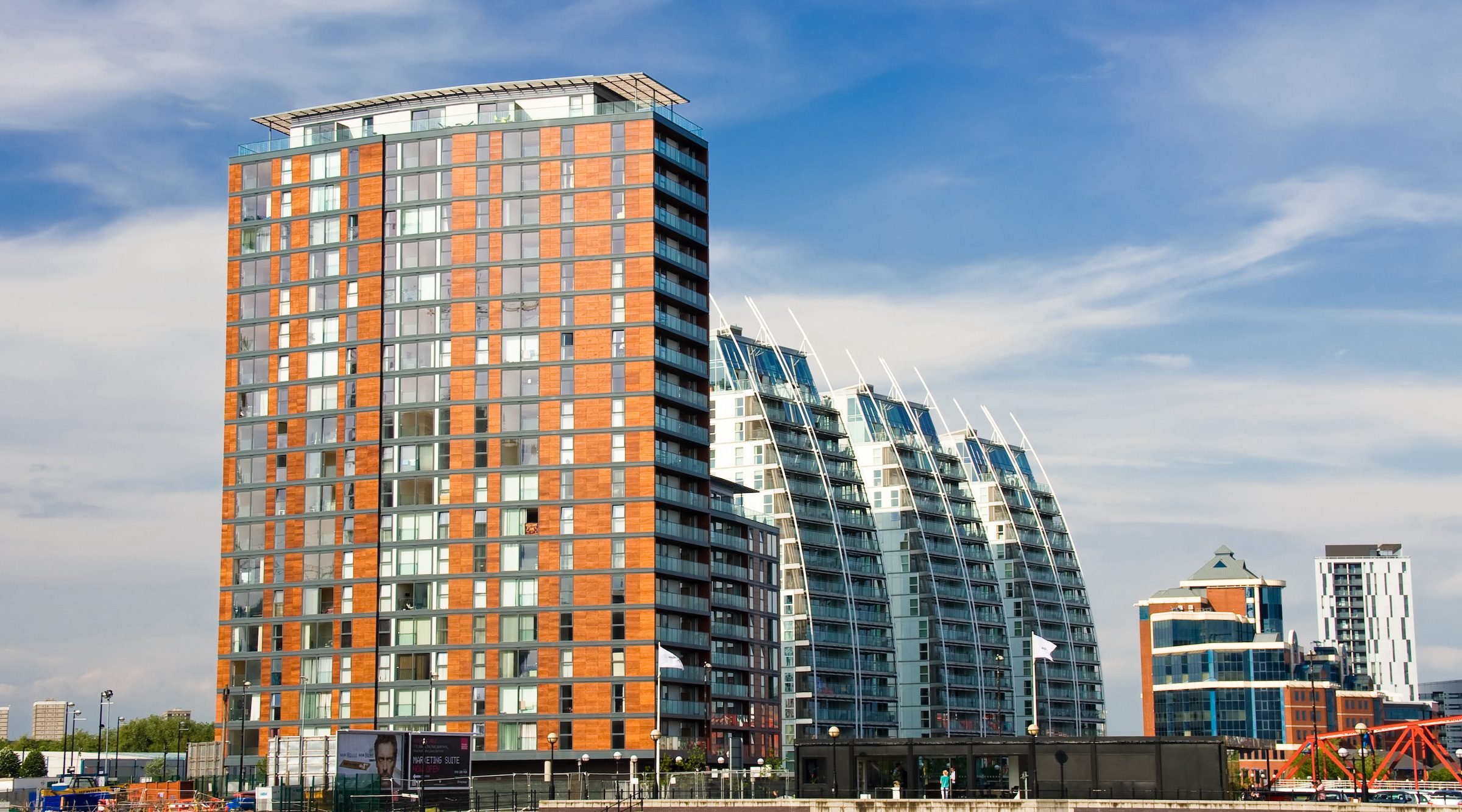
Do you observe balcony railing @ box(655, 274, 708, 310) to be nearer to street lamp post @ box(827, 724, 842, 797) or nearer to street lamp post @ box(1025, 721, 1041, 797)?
street lamp post @ box(827, 724, 842, 797)

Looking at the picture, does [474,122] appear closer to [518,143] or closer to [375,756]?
[518,143]

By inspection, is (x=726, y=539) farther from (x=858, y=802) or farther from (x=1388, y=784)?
(x=858, y=802)

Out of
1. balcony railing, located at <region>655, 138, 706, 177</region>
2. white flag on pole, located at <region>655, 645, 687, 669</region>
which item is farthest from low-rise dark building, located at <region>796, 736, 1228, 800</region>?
balcony railing, located at <region>655, 138, 706, 177</region>

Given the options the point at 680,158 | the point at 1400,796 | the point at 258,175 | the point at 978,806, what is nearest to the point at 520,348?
the point at 680,158

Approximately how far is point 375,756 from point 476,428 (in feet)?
165

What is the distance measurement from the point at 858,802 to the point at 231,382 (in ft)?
262

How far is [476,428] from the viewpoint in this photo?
5468 inches

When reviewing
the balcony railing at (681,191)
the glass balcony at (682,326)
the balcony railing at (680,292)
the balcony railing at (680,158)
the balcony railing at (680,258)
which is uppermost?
the balcony railing at (680,158)

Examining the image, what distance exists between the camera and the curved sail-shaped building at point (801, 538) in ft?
620

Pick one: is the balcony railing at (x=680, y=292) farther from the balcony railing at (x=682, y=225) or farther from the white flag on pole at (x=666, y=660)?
the white flag on pole at (x=666, y=660)

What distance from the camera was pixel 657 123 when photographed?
458ft

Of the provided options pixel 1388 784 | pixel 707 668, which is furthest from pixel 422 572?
pixel 1388 784

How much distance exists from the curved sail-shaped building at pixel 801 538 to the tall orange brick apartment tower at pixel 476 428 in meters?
42.5

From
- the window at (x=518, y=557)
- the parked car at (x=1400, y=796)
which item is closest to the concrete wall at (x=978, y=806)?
the parked car at (x=1400, y=796)
